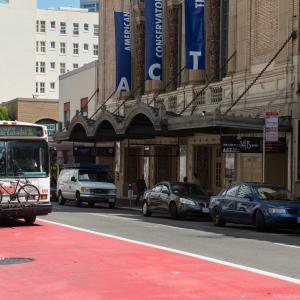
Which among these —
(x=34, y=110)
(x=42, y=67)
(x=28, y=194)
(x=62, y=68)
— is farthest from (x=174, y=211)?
(x=62, y=68)

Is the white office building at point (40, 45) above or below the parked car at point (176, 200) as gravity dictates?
above

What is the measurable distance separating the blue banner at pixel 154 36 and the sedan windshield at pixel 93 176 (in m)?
5.95

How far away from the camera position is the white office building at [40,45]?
102 meters

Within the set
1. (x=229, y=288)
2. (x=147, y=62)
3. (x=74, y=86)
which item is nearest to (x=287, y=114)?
(x=147, y=62)

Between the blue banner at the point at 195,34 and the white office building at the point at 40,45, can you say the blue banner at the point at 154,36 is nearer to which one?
the blue banner at the point at 195,34

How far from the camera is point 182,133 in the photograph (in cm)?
3331

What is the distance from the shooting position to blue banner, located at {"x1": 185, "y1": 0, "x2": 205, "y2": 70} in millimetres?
31062

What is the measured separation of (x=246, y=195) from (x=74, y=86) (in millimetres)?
33253

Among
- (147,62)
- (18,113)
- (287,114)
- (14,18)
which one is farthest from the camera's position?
(14,18)

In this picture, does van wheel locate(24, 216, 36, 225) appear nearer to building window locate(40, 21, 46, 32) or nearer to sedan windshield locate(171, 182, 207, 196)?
sedan windshield locate(171, 182, 207, 196)

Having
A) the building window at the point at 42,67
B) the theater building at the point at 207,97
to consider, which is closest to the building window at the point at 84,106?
the theater building at the point at 207,97

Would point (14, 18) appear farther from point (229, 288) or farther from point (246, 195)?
point (229, 288)

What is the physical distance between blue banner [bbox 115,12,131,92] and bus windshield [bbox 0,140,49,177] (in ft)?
68.8

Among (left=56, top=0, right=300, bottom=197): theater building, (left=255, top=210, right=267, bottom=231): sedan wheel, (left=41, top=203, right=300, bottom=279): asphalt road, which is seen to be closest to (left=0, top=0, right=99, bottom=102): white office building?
(left=56, top=0, right=300, bottom=197): theater building
